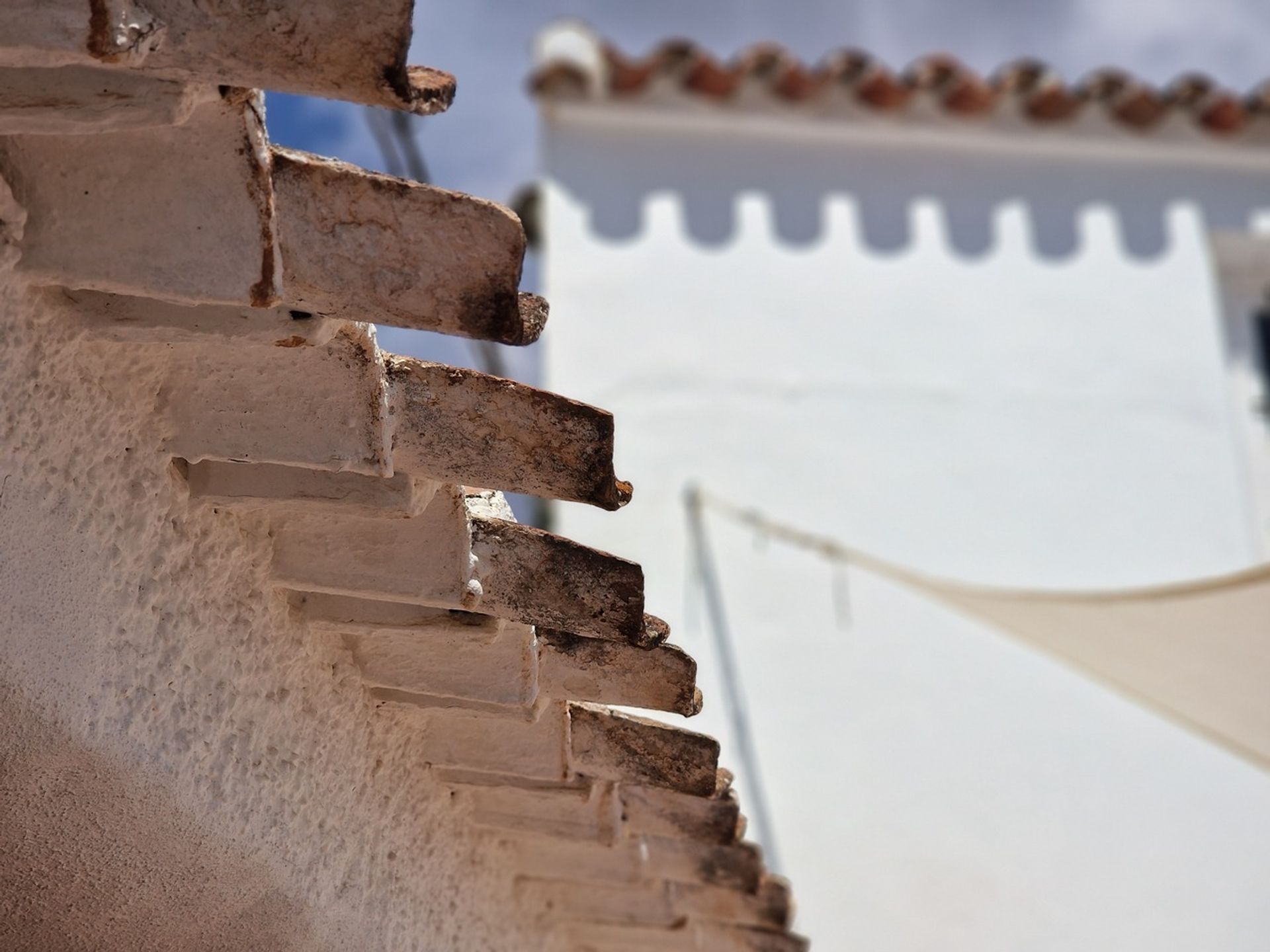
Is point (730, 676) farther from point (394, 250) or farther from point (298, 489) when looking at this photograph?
point (394, 250)

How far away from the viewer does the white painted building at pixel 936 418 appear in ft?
19.3

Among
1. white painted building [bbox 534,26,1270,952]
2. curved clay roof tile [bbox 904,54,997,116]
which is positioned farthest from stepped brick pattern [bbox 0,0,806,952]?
curved clay roof tile [bbox 904,54,997,116]

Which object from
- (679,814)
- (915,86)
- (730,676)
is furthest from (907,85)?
(679,814)

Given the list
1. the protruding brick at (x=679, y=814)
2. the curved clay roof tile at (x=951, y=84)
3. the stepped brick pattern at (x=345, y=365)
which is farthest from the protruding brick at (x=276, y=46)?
the curved clay roof tile at (x=951, y=84)

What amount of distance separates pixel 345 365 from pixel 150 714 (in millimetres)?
Result: 380

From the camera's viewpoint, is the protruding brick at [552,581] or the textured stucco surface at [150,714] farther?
the protruding brick at [552,581]

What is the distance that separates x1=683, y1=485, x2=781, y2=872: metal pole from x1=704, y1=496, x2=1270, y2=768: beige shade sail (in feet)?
2.33

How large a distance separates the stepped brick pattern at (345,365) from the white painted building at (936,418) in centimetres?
402

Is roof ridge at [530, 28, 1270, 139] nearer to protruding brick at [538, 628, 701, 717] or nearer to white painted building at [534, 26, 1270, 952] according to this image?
white painted building at [534, 26, 1270, 952]

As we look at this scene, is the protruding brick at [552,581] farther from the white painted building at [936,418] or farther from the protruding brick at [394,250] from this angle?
the white painted building at [936,418]

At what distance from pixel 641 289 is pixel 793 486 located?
105cm

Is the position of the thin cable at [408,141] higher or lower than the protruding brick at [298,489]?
higher

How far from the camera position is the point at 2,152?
1183 mm

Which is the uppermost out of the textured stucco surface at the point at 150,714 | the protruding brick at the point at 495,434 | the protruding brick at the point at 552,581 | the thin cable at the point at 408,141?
the thin cable at the point at 408,141
